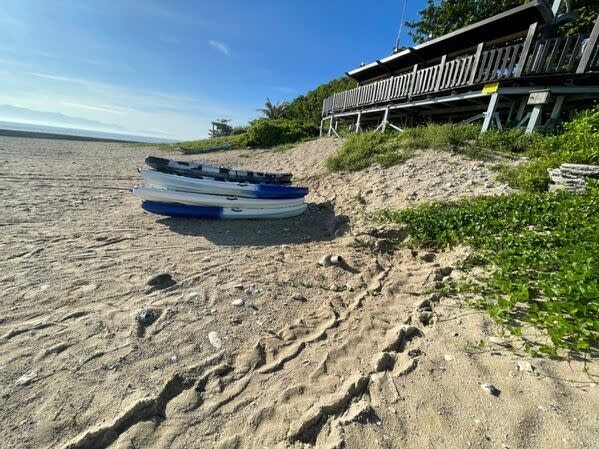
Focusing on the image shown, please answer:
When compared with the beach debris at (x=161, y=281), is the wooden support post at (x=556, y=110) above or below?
above

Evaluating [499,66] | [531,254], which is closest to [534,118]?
[499,66]

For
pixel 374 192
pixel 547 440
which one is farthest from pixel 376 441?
pixel 374 192

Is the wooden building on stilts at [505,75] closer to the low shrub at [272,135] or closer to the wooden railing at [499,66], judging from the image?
the wooden railing at [499,66]

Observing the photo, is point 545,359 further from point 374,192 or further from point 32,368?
point 374,192

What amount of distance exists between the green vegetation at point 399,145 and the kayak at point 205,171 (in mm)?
2620

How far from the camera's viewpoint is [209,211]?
564cm

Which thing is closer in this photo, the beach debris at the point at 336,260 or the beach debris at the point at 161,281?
the beach debris at the point at 161,281

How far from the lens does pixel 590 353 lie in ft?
6.15

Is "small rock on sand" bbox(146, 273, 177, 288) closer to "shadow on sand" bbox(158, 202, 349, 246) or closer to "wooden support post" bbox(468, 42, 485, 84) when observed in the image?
"shadow on sand" bbox(158, 202, 349, 246)

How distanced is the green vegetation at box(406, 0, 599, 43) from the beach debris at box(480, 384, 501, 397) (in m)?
17.2

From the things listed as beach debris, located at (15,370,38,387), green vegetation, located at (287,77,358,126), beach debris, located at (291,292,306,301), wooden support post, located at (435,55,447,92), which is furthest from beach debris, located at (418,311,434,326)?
green vegetation, located at (287,77,358,126)

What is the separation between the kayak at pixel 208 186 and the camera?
17.7ft

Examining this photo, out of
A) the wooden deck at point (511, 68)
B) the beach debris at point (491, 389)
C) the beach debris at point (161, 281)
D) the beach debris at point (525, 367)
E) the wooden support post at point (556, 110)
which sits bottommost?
the beach debris at point (161, 281)

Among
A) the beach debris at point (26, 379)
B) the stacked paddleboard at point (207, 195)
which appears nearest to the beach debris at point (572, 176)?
the stacked paddleboard at point (207, 195)
